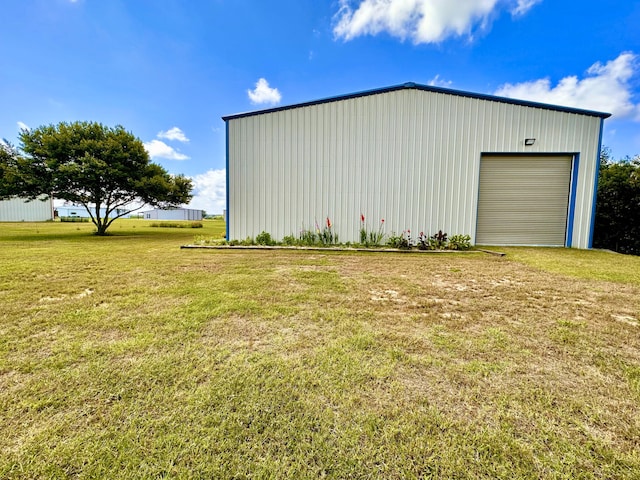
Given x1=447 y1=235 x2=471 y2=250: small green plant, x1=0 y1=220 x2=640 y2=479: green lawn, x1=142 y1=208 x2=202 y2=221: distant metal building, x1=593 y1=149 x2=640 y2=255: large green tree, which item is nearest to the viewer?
x1=0 y1=220 x2=640 y2=479: green lawn

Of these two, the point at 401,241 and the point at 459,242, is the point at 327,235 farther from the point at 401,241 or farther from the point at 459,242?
the point at 459,242

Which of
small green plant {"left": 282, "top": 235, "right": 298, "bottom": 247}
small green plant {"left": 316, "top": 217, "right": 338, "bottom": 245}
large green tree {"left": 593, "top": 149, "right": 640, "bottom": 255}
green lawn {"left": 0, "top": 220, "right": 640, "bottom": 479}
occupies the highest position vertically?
large green tree {"left": 593, "top": 149, "right": 640, "bottom": 255}

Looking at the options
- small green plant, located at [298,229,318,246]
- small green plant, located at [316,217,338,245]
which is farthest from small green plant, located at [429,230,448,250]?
small green plant, located at [298,229,318,246]

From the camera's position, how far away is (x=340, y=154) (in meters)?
8.02

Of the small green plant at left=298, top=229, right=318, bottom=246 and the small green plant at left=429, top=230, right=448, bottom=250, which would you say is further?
the small green plant at left=298, top=229, right=318, bottom=246

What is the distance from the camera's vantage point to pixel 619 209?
846 cm

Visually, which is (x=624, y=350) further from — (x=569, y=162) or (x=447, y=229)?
(x=569, y=162)

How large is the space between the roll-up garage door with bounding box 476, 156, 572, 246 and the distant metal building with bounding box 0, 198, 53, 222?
122 feet

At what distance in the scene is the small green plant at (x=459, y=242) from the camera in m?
7.39

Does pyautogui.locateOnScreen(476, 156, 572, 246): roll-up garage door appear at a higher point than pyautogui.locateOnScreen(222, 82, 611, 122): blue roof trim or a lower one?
lower

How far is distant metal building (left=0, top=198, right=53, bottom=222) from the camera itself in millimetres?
25484

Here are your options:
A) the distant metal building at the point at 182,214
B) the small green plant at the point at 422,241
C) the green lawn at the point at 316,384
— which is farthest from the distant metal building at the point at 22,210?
the small green plant at the point at 422,241

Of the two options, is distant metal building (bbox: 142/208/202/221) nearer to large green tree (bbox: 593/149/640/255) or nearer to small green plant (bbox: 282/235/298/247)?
small green plant (bbox: 282/235/298/247)

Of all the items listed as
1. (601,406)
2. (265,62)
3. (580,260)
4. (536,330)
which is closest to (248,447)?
(601,406)
